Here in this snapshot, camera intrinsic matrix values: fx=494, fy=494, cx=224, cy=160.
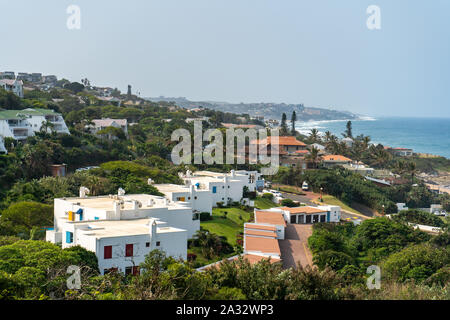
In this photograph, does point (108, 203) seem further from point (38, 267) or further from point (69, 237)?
point (38, 267)

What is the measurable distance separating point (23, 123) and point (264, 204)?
82.0ft

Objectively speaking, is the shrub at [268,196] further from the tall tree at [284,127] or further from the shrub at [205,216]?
the tall tree at [284,127]

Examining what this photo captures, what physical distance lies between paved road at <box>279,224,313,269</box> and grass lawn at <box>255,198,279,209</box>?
18.7 feet

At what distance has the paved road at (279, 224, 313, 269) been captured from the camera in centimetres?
2922

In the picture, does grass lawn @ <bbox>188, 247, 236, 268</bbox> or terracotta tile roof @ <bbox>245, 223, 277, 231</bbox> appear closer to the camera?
grass lawn @ <bbox>188, 247, 236, 268</bbox>

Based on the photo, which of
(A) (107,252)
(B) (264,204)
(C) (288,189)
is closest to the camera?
(A) (107,252)

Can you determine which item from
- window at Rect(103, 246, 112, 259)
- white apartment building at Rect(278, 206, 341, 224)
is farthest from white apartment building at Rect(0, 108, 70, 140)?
window at Rect(103, 246, 112, 259)

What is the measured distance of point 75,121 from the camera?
63406mm

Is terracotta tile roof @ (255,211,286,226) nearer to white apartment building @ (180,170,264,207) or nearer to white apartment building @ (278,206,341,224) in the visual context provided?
white apartment building @ (278,206,341,224)

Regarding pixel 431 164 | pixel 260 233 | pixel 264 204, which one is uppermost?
pixel 260 233

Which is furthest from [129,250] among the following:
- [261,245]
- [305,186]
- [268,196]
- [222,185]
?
[305,186]

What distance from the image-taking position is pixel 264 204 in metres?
46.3
